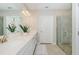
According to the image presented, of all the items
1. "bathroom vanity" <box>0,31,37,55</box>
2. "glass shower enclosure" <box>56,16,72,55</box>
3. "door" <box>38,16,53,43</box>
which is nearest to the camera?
"bathroom vanity" <box>0,31,37,55</box>

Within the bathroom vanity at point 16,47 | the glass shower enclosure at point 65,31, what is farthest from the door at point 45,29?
the bathroom vanity at point 16,47

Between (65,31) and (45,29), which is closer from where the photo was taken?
(65,31)

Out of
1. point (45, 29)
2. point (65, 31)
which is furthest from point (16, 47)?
point (45, 29)

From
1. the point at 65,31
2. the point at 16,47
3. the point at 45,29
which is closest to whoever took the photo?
the point at 16,47

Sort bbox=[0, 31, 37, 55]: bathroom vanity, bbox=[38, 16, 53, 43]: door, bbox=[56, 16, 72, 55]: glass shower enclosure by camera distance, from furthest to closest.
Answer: bbox=[38, 16, 53, 43]: door, bbox=[56, 16, 72, 55]: glass shower enclosure, bbox=[0, 31, 37, 55]: bathroom vanity

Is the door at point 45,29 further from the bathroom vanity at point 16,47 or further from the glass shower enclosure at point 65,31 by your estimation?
the bathroom vanity at point 16,47

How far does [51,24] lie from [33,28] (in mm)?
859

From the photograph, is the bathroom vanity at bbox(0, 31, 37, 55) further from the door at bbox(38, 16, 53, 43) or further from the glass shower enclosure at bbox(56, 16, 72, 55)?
the door at bbox(38, 16, 53, 43)

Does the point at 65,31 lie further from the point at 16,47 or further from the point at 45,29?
the point at 16,47

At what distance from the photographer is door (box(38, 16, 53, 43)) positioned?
19.9 feet

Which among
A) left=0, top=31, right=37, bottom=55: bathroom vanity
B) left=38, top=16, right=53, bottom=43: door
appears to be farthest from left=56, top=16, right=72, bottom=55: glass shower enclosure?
left=0, top=31, right=37, bottom=55: bathroom vanity

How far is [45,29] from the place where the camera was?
6207 mm

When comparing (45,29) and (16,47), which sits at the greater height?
(45,29)

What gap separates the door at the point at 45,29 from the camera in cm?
608
